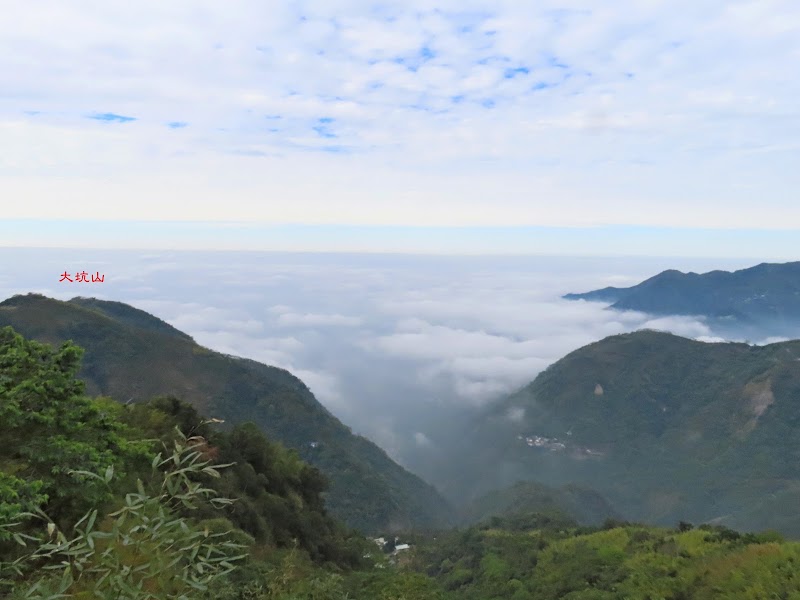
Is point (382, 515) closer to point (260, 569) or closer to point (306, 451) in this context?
point (306, 451)

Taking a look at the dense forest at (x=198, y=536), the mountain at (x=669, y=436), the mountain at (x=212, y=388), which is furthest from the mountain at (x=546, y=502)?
the dense forest at (x=198, y=536)

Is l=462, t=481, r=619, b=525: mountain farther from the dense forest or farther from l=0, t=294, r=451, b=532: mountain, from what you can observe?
the dense forest

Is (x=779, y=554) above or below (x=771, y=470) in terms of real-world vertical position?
above

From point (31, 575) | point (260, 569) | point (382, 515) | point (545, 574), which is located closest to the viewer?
point (31, 575)

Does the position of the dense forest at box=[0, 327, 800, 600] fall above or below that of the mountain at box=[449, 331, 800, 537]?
above

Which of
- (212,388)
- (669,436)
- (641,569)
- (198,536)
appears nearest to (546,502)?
(212,388)

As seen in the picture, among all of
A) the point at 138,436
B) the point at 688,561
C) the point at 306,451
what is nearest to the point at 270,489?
the point at 138,436

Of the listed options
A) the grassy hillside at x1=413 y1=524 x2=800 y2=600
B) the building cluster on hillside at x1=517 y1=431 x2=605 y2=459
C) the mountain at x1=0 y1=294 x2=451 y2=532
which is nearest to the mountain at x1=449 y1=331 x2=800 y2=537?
the building cluster on hillside at x1=517 y1=431 x2=605 y2=459

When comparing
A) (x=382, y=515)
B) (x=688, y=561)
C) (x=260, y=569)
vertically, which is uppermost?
(x=260, y=569)
